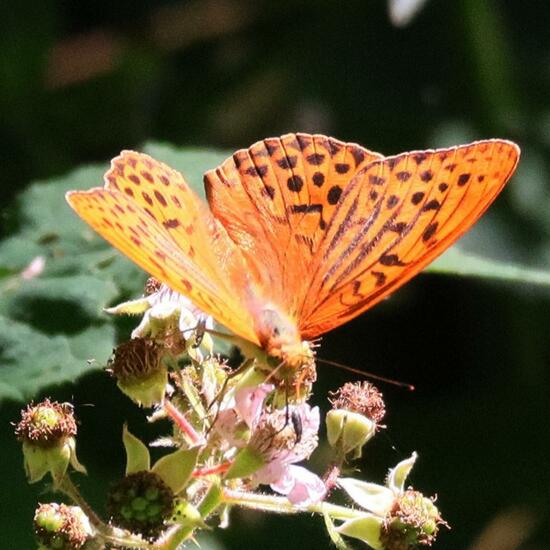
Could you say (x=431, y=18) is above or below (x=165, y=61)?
above

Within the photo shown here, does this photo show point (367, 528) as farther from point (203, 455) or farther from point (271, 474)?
point (203, 455)

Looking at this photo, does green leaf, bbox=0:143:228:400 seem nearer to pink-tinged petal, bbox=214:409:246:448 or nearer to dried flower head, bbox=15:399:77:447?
dried flower head, bbox=15:399:77:447

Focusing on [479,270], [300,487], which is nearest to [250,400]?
[300,487]

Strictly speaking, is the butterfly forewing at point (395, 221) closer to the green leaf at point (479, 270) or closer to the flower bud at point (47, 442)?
the flower bud at point (47, 442)

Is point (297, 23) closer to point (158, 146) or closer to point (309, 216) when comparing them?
point (158, 146)

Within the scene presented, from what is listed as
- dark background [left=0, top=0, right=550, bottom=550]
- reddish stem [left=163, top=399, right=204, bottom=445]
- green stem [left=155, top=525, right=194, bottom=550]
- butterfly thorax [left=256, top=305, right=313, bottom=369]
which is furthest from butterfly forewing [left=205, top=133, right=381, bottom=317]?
dark background [left=0, top=0, right=550, bottom=550]

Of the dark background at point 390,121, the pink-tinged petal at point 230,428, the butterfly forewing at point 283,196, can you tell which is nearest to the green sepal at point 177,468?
the pink-tinged petal at point 230,428

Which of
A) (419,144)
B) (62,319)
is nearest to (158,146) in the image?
(62,319)
